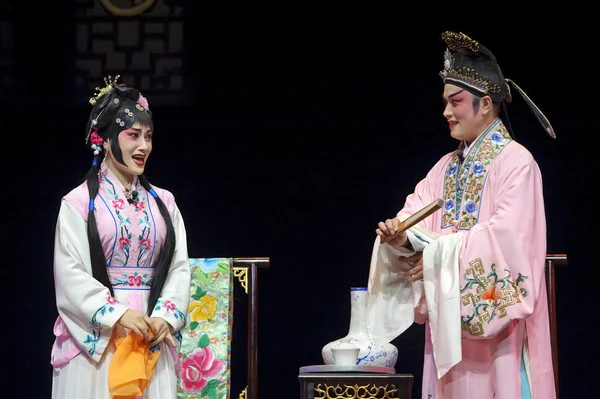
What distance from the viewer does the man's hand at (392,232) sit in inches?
150

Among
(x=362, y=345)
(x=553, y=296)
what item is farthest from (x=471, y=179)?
(x=362, y=345)

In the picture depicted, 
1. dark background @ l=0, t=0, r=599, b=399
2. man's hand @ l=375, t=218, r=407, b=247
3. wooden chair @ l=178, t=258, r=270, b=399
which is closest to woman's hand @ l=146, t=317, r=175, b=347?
wooden chair @ l=178, t=258, r=270, b=399

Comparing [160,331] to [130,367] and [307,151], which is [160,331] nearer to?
[130,367]

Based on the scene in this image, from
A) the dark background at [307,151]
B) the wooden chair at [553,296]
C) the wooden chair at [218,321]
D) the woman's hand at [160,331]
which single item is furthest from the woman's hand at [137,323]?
the dark background at [307,151]

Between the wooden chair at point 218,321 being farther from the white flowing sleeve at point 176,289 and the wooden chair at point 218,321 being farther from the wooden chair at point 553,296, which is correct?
the wooden chair at point 553,296

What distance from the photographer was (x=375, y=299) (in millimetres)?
3961

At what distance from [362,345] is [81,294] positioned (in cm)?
106

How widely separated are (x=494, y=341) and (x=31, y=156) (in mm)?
2305

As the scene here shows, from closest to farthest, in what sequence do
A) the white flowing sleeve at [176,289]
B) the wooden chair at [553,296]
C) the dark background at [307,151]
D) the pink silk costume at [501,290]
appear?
the white flowing sleeve at [176,289] → the pink silk costume at [501,290] → the wooden chair at [553,296] → the dark background at [307,151]

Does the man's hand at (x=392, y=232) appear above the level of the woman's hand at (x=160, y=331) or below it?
above

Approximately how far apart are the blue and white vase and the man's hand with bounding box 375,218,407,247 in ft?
1.09

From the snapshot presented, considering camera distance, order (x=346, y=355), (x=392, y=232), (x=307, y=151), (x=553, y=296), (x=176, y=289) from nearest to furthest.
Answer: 1. (x=176, y=289)
2. (x=392, y=232)
3. (x=346, y=355)
4. (x=553, y=296)
5. (x=307, y=151)

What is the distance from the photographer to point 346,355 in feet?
12.9

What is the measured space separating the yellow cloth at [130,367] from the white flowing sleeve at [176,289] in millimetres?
117
